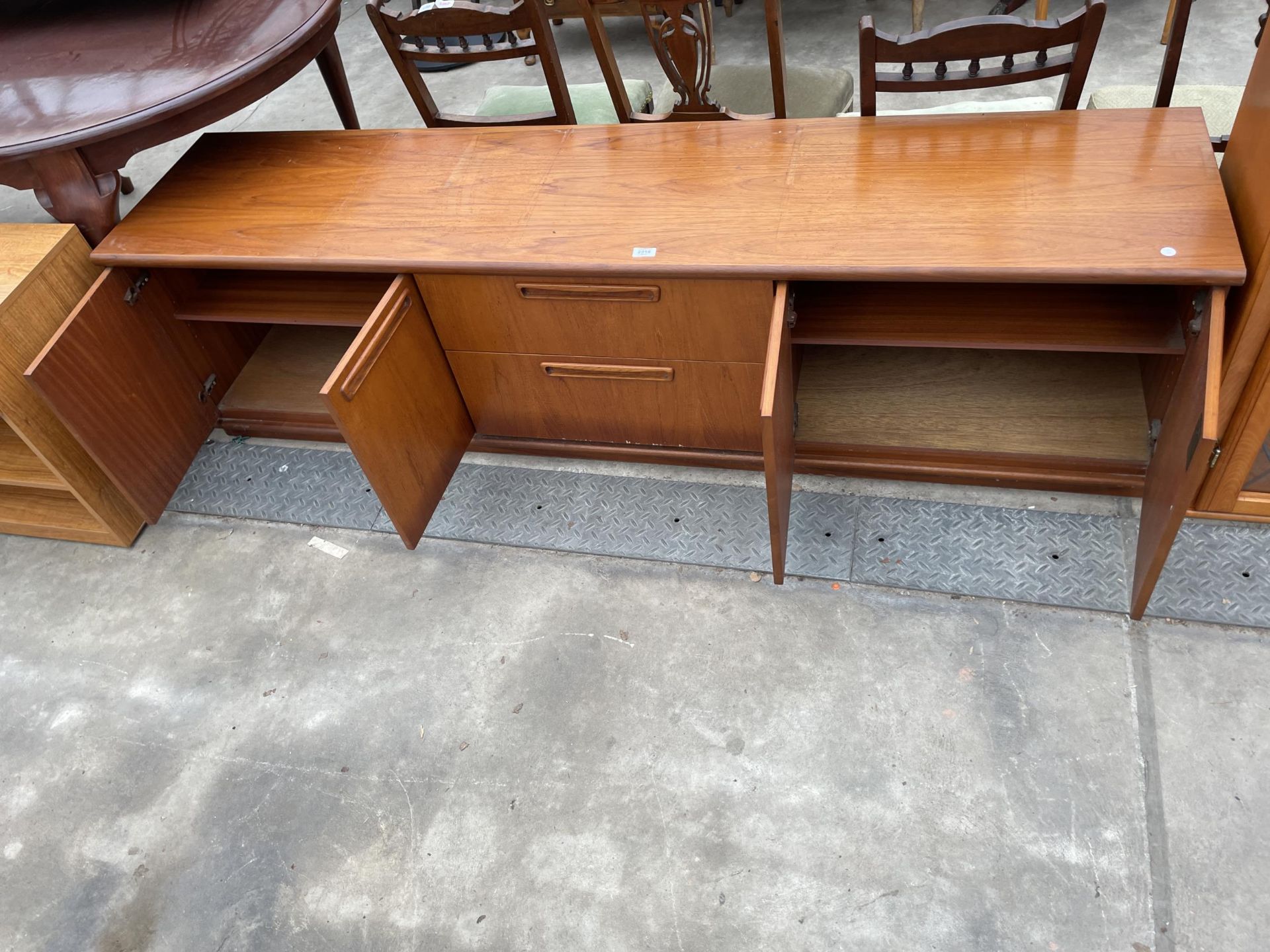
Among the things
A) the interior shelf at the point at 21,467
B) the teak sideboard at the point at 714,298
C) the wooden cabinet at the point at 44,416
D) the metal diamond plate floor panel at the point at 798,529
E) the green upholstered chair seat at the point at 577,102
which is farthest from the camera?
the green upholstered chair seat at the point at 577,102

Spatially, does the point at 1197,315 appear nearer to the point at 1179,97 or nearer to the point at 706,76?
the point at 1179,97

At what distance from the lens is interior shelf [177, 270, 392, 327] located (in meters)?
2.27

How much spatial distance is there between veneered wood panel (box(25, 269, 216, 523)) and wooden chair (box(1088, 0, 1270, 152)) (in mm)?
2481

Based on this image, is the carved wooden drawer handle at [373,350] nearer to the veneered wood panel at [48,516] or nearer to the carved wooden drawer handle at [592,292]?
the carved wooden drawer handle at [592,292]

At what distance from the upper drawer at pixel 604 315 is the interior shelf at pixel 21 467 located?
1178mm

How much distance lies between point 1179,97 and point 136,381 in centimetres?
277

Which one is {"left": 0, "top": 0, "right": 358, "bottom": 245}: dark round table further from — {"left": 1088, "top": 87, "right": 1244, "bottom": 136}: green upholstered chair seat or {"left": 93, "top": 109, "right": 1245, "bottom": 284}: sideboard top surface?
{"left": 1088, "top": 87, "right": 1244, "bottom": 136}: green upholstered chair seat

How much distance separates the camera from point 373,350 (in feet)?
6.20

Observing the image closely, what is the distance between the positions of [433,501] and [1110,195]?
5.23ft

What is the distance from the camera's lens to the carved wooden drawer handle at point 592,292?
1882mm

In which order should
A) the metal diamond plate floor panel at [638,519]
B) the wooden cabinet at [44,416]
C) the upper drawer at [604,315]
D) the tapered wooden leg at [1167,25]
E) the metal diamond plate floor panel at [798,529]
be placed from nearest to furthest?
1. the upper drawer at [604,315]
2. the metal diamond plate floor panel at [798,529]
3. the wooden cabinet at [44,416]
4. the metal diamond plate floor panel at [638,519]
5. the tapered wooden leg at [1167,25]

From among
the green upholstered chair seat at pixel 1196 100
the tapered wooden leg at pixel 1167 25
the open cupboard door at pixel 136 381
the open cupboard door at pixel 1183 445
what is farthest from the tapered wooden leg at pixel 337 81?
the tapered wooden leg at pixel 1167 25

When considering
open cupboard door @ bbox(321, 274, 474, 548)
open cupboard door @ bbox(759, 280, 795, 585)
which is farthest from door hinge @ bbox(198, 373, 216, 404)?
open cupboard door @ bbox(759, 280, 795, 585)

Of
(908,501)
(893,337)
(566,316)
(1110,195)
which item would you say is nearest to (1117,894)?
(908,501)
